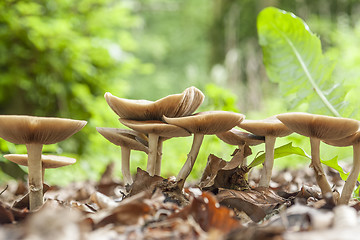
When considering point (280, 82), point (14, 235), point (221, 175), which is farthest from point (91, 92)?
point (14, 235)

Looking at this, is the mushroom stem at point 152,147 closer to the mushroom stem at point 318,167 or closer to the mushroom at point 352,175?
the mushroom stem at point 318,167

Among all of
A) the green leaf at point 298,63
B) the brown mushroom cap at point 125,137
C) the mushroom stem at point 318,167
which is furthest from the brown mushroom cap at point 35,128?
the green leaf at point 298,63

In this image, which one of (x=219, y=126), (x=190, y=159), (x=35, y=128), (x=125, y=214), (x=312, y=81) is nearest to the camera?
(x=125, y=214)

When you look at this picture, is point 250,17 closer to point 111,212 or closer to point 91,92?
point 91,92

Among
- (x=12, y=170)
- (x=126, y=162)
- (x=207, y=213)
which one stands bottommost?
(x=12, y=170)

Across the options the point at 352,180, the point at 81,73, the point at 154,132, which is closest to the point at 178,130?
the point at 154,132

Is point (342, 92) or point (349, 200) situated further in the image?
point (342, 92)

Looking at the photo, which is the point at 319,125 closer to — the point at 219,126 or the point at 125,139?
the point at 219,126

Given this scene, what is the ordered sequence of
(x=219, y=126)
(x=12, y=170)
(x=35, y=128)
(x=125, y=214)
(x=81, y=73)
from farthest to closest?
(x=81, y=73)
(x=12, y=170)
(x=219, y=126)
(x=35, y=128)
(x=125, y=214)
